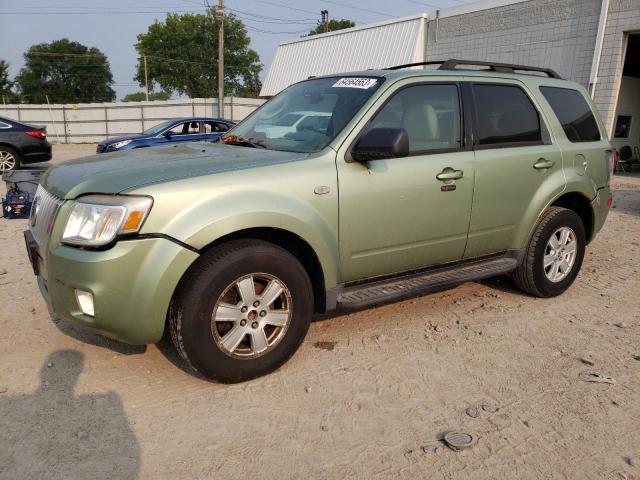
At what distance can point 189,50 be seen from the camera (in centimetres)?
6012

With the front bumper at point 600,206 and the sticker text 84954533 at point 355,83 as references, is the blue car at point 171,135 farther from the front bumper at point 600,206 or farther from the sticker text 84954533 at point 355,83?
the front bumper at point 600,206

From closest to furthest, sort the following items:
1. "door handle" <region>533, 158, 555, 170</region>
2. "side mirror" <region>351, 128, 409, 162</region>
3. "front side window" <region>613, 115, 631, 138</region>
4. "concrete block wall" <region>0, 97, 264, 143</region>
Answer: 1. "side mirror" <region>351, 128, 409, 162</region>
2. "door handle" <region>533, 158, 555, 170</region>
3. "front side window" <region>613, 115, 631, 138</region>
4. "concrete block wall" <region>0, 97, 264, 143</region>

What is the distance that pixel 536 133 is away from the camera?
4219 mm

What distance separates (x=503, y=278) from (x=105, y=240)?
375 cm

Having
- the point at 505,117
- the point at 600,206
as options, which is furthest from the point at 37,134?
the point at 600,206

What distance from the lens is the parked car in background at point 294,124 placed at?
11.5ft

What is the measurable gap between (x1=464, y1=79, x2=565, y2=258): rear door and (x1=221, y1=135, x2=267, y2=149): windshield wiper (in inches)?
61.7

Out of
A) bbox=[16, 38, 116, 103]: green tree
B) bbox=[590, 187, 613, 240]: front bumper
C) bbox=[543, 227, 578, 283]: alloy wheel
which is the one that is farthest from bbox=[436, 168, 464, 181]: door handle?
bbox=[16, 38, 116, 103]: green tree

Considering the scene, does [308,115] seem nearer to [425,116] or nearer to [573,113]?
[425,116]

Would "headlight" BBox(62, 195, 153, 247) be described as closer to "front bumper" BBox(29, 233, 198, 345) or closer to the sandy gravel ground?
"front bumper" BBox(29, 233, 198, 345)

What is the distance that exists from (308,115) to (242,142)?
52cm

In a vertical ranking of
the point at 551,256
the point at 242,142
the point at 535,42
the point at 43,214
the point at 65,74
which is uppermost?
the point at 65,74

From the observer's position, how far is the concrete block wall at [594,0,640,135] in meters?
13.4

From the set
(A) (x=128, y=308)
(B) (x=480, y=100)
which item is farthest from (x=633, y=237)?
(A) (x=128, y=308)
